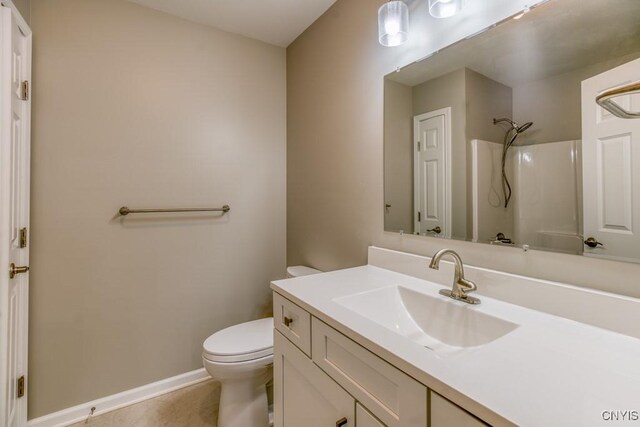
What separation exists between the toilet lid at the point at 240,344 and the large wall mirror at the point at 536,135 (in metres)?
0.97

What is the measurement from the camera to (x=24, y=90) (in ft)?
4.51

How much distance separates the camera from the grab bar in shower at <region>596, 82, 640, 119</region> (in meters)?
0.66

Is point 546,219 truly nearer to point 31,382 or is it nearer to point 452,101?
point 452,101

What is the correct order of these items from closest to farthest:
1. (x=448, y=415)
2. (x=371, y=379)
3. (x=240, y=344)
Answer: (x=448, y=415) → (x=371, y=379) → (x=240, y=344)

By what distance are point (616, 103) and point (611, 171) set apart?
173mm

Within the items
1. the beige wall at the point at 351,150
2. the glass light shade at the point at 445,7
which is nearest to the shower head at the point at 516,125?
the beige wall at the point at 351,150

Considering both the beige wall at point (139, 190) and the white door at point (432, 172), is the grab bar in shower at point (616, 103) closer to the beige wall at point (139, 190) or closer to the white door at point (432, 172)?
the white door at point (432, 172)

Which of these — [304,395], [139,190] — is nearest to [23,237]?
[139,190]

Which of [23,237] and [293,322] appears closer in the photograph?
[293,322]

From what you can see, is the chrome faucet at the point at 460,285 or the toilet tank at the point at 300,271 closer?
the chrome faucet at the point at 460,285

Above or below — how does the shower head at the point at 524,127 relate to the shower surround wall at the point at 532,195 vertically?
above

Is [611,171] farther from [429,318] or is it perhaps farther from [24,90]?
[24,90]

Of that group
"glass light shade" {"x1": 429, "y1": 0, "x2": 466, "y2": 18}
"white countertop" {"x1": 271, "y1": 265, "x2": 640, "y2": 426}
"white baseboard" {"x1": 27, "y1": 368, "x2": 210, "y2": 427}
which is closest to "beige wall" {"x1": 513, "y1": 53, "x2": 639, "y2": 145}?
"glass light shade" {"x1": 429, "y1": 0, "x2": 466, "y2": 18}

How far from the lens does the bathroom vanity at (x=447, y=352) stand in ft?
1.60
